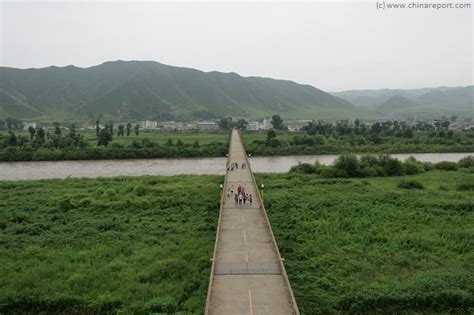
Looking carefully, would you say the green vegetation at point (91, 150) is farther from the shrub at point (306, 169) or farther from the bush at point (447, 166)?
the bush at point (447, 166)

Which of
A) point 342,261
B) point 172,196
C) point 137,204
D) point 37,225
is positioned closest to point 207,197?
point 172,196

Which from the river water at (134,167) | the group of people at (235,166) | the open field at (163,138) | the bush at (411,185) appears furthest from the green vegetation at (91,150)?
the bush at (411,185)

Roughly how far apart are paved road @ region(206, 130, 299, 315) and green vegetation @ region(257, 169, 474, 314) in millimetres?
1227

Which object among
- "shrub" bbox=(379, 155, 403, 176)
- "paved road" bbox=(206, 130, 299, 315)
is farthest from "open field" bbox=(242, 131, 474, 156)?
"paved road" bbox=(206, 130, 299, 315)

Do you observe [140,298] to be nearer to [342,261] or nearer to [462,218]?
[342,261]

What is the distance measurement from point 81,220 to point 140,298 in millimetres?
12556

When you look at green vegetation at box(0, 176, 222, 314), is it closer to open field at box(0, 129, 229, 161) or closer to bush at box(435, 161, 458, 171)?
open field at box(0, 129, 229, 161)

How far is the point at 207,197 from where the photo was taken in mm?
33969

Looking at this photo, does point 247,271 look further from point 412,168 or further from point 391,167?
point 412,168

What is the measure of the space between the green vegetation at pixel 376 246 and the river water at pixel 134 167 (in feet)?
56.7

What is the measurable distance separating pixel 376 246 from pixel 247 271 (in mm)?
9067

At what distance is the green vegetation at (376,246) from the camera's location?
55.7 ft

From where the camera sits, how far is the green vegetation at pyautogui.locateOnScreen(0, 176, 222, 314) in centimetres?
1712

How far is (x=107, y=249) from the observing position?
22.7m
